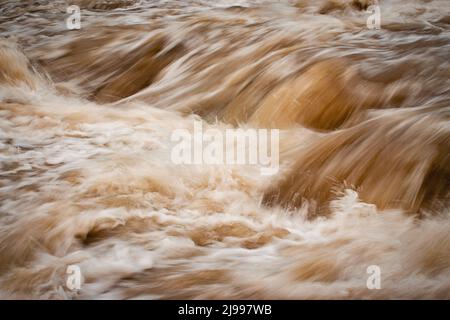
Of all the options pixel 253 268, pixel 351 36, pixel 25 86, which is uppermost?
pixel 351 36

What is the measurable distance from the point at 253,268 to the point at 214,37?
9.22 feet

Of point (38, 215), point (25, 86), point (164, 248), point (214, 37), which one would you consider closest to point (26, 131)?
point (25, 86)

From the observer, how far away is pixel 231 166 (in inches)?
120

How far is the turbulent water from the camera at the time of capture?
2301 millimetres

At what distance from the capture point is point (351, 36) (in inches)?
175

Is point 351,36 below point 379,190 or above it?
above

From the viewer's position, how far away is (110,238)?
2.51 metres

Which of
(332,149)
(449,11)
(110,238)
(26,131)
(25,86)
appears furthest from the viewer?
(449,11)

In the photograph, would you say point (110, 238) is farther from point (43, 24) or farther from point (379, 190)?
point (43, 24)

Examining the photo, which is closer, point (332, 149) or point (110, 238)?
point (110, 238)

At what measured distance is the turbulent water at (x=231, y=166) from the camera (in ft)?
7.55

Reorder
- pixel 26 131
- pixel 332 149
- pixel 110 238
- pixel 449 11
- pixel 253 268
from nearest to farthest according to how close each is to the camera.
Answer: pixel 253 268 < pixel 110 238 < pixel 332 149 < pixel 26 131 < pixel 449 11

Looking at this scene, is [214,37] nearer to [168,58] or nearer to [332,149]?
[168,58]

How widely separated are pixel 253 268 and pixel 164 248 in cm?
44
